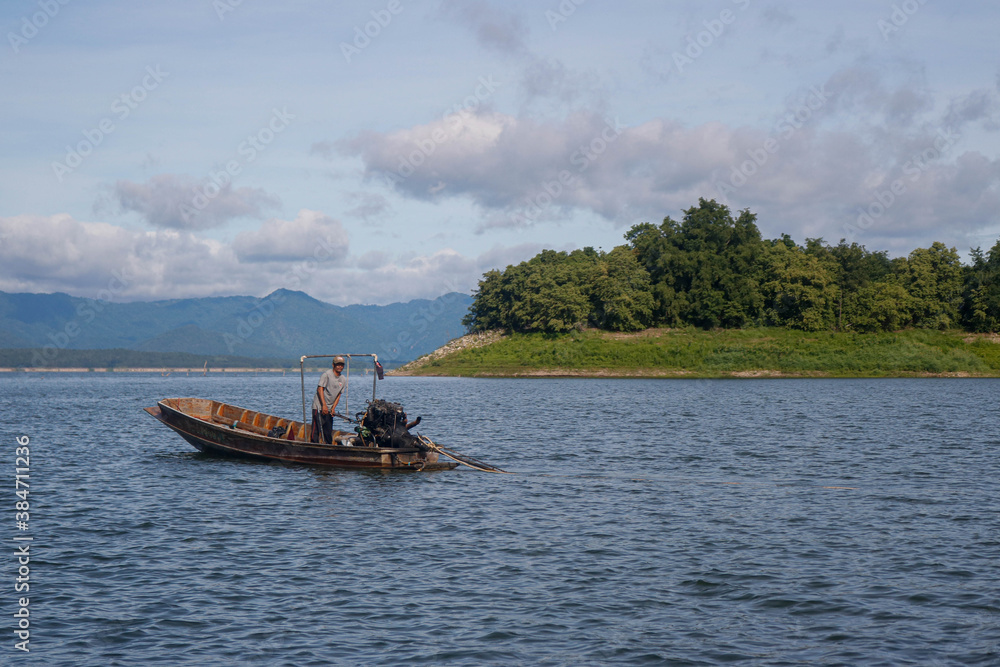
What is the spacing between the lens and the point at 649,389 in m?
94.6

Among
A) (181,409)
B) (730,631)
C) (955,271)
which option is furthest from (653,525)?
(955,271)

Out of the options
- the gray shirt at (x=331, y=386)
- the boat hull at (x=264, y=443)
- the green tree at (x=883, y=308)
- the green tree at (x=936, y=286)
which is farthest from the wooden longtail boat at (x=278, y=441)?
the green tree at (x=936, y=286)

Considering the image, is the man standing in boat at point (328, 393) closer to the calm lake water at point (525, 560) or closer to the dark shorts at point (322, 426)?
the dark shorts at point (322, 426)

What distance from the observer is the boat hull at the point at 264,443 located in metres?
30.8

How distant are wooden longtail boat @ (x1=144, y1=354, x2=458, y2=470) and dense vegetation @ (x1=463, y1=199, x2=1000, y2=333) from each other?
104 meters

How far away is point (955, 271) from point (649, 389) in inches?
2587

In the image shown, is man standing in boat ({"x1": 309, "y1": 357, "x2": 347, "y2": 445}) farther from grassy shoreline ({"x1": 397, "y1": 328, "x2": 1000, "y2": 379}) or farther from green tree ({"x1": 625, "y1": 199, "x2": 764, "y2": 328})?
green tree ({"x1": 625, "y1": 199, "x2": 764, "y2": 328})

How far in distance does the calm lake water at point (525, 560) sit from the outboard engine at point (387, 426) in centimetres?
131

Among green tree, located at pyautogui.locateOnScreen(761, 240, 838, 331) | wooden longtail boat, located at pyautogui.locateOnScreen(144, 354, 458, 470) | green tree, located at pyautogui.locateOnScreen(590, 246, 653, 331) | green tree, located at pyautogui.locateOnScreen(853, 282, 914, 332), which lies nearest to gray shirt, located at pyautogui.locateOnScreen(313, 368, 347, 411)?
wooden longtail boat, located at pyautogui.locateOnScreen(144, 354, 458, 470)

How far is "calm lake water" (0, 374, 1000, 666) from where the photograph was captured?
12969 millimetres

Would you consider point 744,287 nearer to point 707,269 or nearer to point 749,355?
point 707,269

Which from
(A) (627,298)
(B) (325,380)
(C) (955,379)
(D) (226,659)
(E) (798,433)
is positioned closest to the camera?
(D) (226,659)

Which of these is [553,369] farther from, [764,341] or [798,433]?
[798,433]

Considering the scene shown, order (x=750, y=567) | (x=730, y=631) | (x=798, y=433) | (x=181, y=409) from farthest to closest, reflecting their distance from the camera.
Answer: (x=798, y=433) < (x=181, y=409) < (x=750, y=567) < (x=730, y=631)
